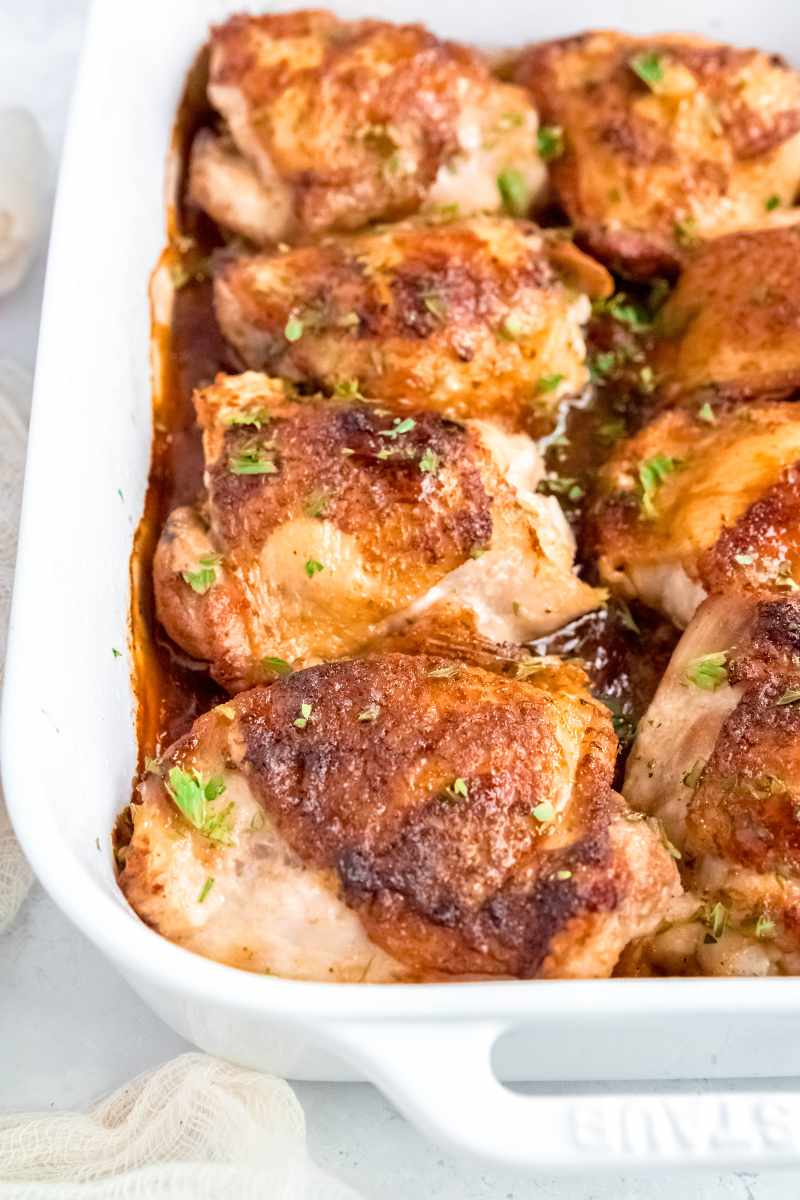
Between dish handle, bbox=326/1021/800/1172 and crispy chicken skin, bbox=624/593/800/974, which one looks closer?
dish handle, bbox=326/1021/800/1172

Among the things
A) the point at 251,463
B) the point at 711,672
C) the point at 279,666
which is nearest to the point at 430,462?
the point at 251,463

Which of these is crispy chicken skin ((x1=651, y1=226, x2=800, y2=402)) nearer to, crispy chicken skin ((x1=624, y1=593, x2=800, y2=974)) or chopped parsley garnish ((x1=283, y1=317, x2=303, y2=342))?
crispy chicken skin ((x1=624, y1=593, x2=800, y2=974))

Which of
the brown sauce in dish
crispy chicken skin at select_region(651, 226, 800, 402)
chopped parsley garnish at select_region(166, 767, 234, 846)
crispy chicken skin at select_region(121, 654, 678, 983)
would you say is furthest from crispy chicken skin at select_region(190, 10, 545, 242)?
chopped parsley garnish at select_region(166, 767, 234, 846)

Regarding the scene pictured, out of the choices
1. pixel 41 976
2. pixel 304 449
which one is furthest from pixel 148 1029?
pixel 304 449

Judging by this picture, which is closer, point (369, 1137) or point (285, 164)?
point (369, 1137)

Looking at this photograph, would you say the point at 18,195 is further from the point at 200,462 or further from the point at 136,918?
the point at 136,918

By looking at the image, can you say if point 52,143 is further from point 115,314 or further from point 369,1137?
point 369,1137

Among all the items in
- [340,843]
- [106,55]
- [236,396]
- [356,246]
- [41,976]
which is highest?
[106,55]
